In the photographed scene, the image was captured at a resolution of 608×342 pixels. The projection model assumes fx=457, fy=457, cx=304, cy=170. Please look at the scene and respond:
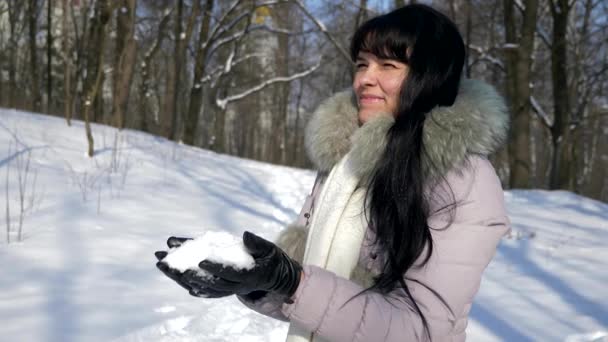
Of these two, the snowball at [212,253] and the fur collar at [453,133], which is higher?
the fur collar at [453,133]

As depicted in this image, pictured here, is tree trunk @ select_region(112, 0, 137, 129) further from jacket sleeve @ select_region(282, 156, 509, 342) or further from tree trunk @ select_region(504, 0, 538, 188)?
tree trunk @ select_region(504, 0, 538, 188)

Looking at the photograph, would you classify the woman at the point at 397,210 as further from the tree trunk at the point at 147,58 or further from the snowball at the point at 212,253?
the tree trunk at the point at 147,58

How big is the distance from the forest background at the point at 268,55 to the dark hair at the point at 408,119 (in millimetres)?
2248

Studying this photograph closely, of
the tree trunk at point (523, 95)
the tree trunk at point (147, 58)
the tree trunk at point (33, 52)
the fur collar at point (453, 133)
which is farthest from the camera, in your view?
the tree trunk at point (147, 58)

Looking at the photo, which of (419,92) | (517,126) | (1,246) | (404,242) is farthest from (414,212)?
(517,126)

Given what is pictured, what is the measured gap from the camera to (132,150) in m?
7.88

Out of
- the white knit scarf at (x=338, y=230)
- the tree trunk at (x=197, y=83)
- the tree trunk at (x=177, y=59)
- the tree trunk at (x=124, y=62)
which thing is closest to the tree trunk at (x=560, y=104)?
the tree trunk at (x=197, y=83)

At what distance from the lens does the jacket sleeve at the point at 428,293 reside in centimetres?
106

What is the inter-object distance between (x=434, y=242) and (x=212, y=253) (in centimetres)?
54

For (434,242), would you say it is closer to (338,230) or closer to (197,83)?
(338,230)

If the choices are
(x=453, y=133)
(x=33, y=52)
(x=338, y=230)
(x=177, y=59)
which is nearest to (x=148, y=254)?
(x=338, y=230)

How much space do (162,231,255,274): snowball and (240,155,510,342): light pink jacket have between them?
171 mm

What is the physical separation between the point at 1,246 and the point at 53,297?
0.94 m

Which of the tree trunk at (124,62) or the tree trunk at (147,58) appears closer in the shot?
the tree trunk at (124,62)
